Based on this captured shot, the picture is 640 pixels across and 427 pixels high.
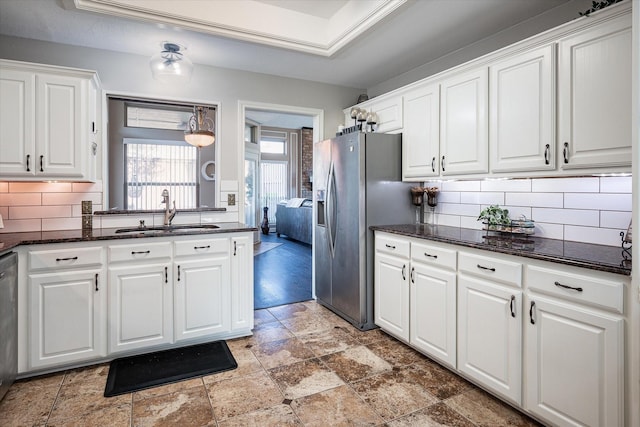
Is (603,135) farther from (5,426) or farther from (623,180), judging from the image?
(5,426)

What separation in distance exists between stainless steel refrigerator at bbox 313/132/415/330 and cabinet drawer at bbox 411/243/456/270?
574mm

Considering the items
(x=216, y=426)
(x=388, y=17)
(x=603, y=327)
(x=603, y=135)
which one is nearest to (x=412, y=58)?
(x=388, y=17)

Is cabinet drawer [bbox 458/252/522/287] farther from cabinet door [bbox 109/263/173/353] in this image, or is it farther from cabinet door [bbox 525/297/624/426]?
cabinet door [bbox 109/263/173/353]

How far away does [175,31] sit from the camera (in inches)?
106

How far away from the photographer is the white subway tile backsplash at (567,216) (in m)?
2.13

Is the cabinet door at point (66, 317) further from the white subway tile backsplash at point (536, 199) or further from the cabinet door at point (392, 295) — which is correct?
the white subway tile backsplash at point (536, 199)

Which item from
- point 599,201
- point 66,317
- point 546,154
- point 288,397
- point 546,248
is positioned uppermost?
point 546,154

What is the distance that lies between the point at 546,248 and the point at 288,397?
1.72 m

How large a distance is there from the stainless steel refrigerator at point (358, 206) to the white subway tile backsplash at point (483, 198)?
0.51m

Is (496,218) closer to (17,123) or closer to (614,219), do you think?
(614,219)

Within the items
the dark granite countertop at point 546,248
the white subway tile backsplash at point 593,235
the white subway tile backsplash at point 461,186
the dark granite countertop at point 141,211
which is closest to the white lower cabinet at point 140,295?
the dark granite countertop at point 141,211

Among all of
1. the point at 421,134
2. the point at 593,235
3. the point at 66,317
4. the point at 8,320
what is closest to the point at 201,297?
the point at 66,317

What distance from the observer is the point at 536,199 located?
245cm

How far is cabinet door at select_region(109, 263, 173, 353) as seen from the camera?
2.50 meters
